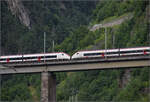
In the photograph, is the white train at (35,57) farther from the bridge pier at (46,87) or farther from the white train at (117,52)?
the white train at (117,52)

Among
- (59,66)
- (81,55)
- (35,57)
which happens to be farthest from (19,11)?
(59,66)

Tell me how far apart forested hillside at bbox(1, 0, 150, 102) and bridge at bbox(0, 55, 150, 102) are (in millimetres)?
20373

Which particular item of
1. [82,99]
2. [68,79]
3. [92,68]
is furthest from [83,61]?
[68,79]

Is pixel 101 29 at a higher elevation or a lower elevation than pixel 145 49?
higher

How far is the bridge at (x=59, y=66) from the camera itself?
261 feet

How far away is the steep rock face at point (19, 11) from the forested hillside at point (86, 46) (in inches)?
54.7

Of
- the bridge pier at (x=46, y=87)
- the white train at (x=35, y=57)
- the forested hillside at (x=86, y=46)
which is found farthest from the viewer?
the forested hillside at (x=86, y=46)

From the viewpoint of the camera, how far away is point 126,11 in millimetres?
156500

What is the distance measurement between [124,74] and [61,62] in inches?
1545

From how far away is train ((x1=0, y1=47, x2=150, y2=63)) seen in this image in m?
81.2

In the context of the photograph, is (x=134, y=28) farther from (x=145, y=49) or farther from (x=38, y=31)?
(x=145, y=49)

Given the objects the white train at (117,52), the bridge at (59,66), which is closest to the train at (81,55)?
the white train at (117,52)

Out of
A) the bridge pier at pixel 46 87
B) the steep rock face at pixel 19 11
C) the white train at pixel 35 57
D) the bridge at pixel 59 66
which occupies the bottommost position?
the bridge pier at pixel 46 87

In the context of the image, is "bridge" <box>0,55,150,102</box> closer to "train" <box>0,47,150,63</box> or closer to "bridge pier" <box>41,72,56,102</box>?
"bridge pier" <box>41,72,56,102</box>
